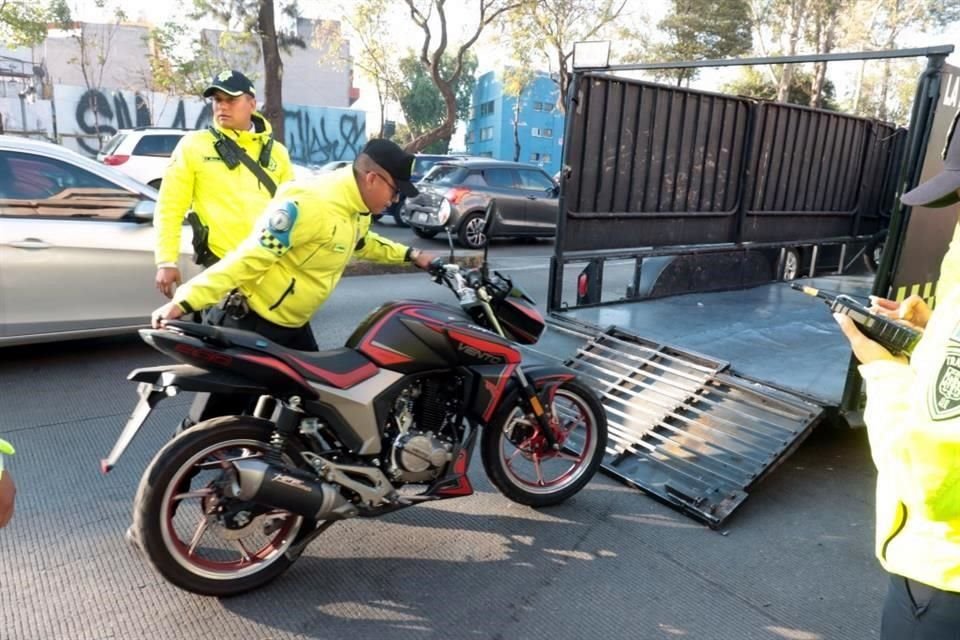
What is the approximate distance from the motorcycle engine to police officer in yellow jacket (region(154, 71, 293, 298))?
1445 millimetres

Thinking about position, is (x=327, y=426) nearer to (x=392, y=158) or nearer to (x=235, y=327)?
(x=235, y=327)

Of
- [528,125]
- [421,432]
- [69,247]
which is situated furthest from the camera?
[528,125]

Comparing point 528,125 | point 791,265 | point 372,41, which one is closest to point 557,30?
point 372,41

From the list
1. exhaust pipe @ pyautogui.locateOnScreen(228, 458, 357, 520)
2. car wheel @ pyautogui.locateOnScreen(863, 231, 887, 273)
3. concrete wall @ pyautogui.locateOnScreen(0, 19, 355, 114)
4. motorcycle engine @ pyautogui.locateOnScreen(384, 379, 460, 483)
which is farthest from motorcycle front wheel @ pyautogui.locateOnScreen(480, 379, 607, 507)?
concrete wall @ pyautogui.locateOnScreen(0, 19, 355, 114)

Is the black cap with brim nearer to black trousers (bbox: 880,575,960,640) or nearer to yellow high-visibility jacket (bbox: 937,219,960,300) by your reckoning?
yellow high-visibility jacket (bbox: 937,219,960,300)

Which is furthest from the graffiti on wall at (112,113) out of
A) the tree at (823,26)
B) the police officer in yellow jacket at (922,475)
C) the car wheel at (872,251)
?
the police officer in yellow jacket at (922,475)

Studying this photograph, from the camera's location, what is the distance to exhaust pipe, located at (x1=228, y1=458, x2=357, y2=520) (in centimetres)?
249

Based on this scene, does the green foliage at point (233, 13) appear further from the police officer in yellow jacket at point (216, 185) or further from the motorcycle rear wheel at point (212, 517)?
the motorcycle rear wheel at point (212, 517)

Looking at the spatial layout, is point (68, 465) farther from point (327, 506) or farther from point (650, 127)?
A: point (650, 127)

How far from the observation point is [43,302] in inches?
186

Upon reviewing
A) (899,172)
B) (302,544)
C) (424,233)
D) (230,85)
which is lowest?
(424,233)

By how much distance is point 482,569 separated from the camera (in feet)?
9.53

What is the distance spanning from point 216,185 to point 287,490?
179 cm

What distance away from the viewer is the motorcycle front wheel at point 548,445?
3.22 metres
